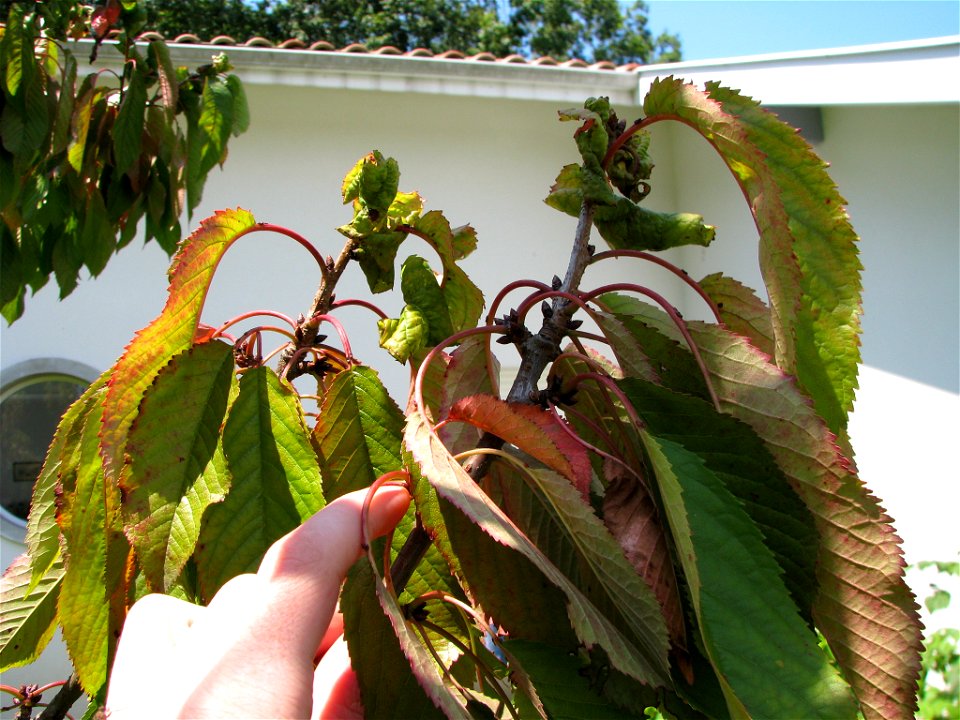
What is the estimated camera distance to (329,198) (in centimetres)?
421

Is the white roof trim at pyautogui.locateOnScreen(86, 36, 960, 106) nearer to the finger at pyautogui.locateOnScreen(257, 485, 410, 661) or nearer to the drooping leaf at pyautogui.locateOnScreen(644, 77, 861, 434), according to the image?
the drooping leaf at pyautogui.locateOnScreen(644, 77, 861, 434)

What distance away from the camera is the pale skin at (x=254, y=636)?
0.45 m

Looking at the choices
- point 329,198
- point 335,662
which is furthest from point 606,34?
point 335,662

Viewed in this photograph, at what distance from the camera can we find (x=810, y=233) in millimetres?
585

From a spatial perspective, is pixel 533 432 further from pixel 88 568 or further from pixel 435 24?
pixel 435 24

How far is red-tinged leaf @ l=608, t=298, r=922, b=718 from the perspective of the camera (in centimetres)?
52

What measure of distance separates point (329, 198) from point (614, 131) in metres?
3.69

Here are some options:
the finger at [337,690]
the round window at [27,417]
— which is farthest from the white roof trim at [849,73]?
the round window at [27,417]

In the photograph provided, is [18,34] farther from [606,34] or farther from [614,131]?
[606,34]

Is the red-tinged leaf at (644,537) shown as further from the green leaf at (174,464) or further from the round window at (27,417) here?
the round window at (27,417)

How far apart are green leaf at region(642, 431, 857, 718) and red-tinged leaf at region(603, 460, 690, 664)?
3 centimetres

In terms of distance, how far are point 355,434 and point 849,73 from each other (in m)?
3.04

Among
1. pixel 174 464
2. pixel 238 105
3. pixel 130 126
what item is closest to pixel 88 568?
pixel 174 464

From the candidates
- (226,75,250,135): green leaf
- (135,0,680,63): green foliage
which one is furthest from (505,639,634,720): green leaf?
(135,0,680,63): green foliage
